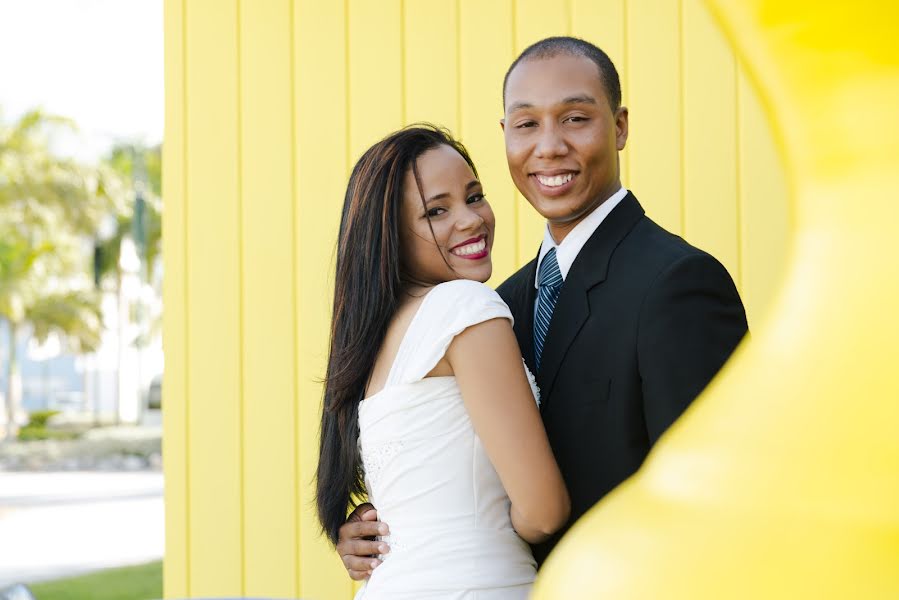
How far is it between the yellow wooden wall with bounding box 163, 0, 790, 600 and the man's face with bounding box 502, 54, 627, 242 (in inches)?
52.7

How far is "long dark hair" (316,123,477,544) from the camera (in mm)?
1635

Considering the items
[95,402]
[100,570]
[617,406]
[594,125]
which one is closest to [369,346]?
[617,406]

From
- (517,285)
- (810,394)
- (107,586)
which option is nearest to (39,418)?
(107,586)

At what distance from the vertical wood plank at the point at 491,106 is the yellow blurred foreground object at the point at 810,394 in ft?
9.66

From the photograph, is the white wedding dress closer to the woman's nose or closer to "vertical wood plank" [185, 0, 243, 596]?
the woman's nose

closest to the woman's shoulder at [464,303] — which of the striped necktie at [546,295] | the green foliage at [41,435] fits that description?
the striped necktie at [546,295]

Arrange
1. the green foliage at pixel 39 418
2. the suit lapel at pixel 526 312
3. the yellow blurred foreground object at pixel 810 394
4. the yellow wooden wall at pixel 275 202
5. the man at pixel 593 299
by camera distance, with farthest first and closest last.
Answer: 1. the green foliage at pixel 39 418
2. the yellow wooden wall at pixel 275 202
3. the suit lapel at pixel 526 312
4. the man at pixel 593 299
5. the yellow blurred foreground object at pixel 810 394

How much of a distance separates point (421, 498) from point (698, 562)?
54.7 inches

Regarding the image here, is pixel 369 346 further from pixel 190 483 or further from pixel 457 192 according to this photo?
pixel 190 483

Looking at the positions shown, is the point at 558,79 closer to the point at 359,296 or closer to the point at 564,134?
the point at 564,134

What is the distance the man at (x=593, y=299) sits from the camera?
1.45 meters

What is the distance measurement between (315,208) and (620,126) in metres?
1.57

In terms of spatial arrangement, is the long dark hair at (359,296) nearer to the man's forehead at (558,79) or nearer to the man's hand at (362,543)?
the man's hand at (362,543)

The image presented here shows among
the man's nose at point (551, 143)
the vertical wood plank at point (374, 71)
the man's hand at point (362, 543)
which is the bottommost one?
the man's hand at point (362, 543)
